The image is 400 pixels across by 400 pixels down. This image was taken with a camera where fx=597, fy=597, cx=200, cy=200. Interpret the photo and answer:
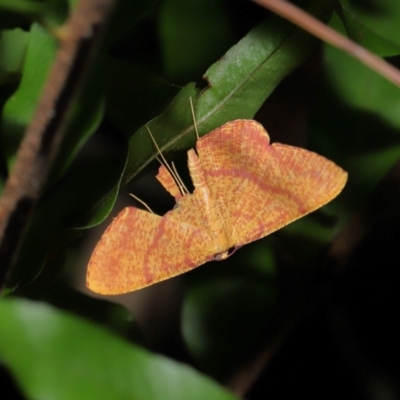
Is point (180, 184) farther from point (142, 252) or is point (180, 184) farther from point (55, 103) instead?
point (55, 103)

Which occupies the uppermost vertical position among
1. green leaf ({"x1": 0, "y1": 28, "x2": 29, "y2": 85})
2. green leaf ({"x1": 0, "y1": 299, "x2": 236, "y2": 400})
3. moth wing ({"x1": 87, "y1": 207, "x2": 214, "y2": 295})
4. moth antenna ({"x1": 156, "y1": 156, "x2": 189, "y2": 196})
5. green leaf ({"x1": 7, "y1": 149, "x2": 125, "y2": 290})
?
green leaf ({"x1": 0, "y1": 28, "x2": 29, "y2": 85})

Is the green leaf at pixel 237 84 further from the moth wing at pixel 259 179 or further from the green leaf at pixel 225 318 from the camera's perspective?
the green leaf at pixel 225 318

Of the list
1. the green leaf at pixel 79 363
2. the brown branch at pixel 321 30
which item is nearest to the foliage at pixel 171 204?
the green leaf at pixel 79 363

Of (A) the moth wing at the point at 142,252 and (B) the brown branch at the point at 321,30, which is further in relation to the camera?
(A) the moth wing at the point at 142,252

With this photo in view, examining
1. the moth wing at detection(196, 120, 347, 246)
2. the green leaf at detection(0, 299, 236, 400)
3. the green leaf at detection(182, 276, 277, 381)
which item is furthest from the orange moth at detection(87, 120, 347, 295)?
the green leaf at detection(0, 299, 236, 400)

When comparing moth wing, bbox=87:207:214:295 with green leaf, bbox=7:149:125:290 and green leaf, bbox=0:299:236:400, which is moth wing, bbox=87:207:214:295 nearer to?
green leaf, bbox=7:149:125:290

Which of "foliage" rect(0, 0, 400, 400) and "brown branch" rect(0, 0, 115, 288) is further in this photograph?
"foliage" rect(0, 0, 400, 400)
